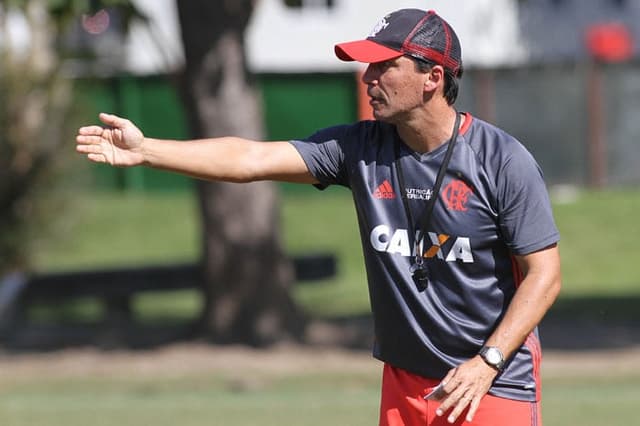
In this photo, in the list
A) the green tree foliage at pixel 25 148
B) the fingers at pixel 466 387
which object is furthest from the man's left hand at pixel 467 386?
the green tree foliage at pixel 25 148

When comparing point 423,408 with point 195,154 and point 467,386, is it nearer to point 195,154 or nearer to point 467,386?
point 467,386

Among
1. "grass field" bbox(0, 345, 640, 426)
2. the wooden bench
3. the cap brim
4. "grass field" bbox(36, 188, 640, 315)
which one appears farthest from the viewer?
Answer: "grass field" bbox(36, 188, 640, 315)

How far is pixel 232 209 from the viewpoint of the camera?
43.1ft

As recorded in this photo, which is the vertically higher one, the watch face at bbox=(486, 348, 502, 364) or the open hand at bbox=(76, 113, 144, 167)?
the open hand at bbox=(76, 113, 144, 167)

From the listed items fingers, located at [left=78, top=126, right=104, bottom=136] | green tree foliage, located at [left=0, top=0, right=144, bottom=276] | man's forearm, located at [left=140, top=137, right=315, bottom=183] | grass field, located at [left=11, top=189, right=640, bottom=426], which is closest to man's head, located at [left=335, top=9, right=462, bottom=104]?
man's forearm, located at [left=140, top=137, right=315, bottom=183]

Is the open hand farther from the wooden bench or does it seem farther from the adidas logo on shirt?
the wooden bench

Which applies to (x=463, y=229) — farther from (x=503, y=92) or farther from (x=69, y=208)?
(x=503, y=92)

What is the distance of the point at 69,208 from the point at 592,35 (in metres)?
21.0

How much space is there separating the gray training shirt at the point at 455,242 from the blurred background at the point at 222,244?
4791 millimetres

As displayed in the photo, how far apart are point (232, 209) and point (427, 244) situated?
8.57m

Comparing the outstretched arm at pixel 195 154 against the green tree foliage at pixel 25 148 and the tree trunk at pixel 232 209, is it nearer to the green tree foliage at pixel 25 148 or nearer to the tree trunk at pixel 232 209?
the tree trunk at pixel 232 209

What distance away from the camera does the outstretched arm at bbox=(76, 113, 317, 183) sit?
4.79 m

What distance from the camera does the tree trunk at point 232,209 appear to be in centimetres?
1296

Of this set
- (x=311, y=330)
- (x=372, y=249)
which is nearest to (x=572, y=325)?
(x=311, y=330)
